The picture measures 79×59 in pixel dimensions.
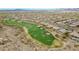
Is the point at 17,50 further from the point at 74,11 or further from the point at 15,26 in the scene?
the point at 74,11
